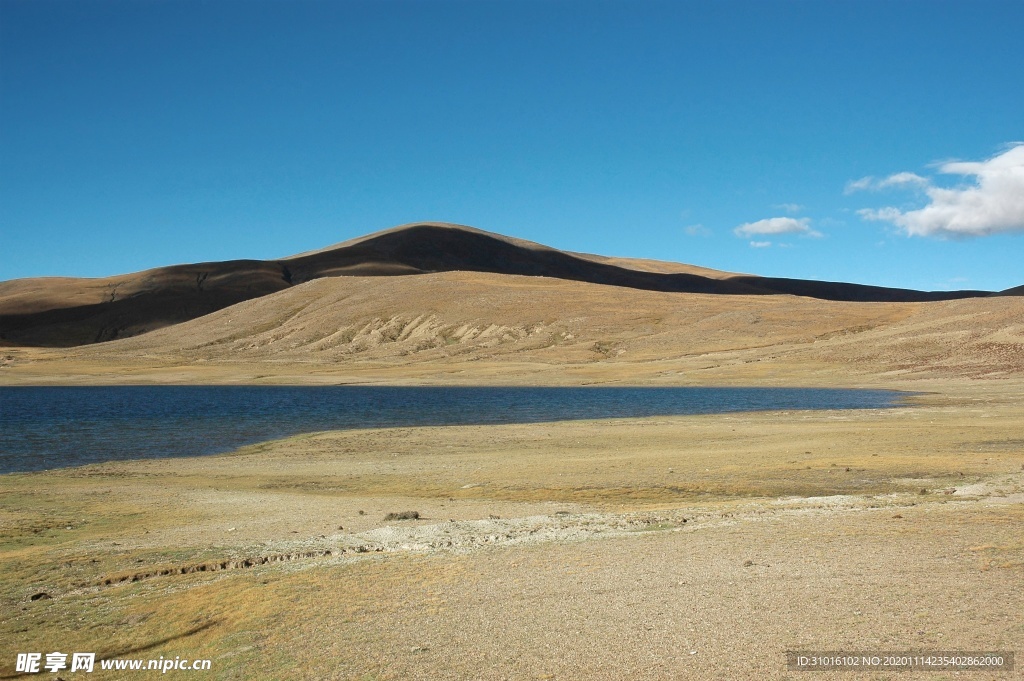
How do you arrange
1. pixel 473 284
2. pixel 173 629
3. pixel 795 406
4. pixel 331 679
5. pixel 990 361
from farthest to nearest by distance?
pixel 473 284, pixel 990 361, pixel 795 406, pixel 173 629, pixel 331 679

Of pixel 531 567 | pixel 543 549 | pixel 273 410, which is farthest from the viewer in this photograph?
pixel 273 410

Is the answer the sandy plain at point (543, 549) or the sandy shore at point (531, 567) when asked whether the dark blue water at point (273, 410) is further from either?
the sandy shore at point (531, 567)

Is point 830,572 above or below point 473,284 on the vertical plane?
below

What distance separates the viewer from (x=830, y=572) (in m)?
12.1

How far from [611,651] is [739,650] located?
1374mm

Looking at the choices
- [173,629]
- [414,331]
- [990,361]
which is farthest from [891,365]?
[173,629]

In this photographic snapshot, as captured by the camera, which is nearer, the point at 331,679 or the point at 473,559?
the point at 331,679

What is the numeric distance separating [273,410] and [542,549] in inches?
1775

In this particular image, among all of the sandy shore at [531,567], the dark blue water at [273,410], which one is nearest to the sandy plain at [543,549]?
the sandy shore at [531,567]

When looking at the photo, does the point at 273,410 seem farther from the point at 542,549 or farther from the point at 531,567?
the point at 531,567

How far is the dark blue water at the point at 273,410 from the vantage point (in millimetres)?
37719

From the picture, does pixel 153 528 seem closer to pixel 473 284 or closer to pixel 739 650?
pixel 739 650

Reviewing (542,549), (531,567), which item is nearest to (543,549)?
(542,549)

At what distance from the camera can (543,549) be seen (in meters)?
14.4
